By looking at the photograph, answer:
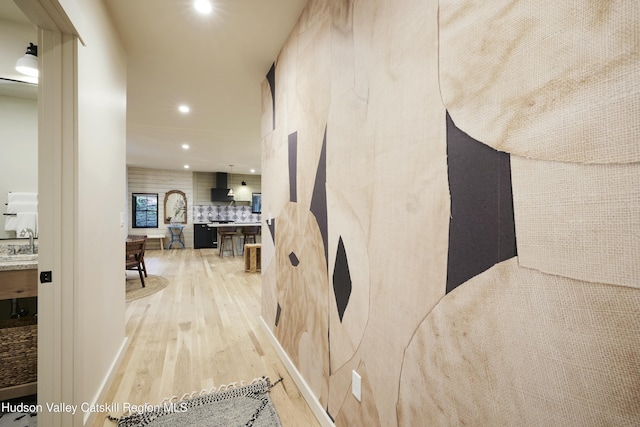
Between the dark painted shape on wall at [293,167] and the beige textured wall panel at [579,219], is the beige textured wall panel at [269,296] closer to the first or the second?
the dark painted shape on wall at [293,167]

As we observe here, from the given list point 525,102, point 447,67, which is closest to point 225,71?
point 447,67

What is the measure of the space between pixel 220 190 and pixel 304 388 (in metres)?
9.42

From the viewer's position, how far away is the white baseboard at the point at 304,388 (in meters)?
1.60

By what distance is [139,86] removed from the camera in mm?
3307

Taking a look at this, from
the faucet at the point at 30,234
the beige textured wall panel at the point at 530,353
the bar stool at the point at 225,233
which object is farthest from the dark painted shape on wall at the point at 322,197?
the bar stool at the point at 225,233

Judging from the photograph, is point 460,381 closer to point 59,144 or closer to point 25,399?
point 59,144

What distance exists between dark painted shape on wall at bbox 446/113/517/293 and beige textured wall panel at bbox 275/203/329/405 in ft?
2.99

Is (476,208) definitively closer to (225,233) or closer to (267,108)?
(267,108)

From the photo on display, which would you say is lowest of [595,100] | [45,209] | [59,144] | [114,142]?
[45,209]

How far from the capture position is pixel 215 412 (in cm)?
173

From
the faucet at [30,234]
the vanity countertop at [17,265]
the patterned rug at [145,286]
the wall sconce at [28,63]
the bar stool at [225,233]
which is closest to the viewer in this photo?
the vanity countertop at [17,265]

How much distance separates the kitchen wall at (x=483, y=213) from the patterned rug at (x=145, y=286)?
3818mm

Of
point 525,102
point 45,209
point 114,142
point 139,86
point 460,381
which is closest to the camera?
point 525,102

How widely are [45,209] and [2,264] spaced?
79 cm
